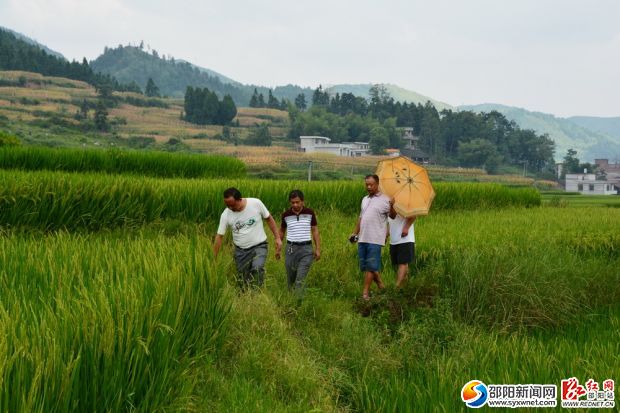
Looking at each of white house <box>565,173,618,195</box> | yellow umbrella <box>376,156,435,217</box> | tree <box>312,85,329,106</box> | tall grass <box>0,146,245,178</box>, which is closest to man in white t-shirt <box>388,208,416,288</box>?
yellow umbrella <box>376,156,435,217</box>

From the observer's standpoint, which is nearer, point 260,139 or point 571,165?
point 571,165

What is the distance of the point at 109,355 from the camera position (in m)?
3.84

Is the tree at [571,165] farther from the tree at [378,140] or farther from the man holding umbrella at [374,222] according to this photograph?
the man holding umbrella at [374,222]

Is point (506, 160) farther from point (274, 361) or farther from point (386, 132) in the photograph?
point (274, 361)

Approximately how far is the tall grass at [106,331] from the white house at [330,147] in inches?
3810

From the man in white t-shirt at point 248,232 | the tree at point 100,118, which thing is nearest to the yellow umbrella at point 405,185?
the man in white t-shirt at point 248,232

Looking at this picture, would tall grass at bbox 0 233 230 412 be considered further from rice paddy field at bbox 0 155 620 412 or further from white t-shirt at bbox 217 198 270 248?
white t-shirt at bbox 217 198 270 248

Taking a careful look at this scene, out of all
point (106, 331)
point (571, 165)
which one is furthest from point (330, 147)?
point (106, 331)

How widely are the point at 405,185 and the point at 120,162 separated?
11.5 m

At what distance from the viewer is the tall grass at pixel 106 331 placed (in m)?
3.35

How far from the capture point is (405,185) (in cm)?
879

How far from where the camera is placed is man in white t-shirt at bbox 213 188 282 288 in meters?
7.68

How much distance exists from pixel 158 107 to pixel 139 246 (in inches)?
5668

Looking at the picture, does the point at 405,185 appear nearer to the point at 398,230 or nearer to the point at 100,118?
the point at 398,230
